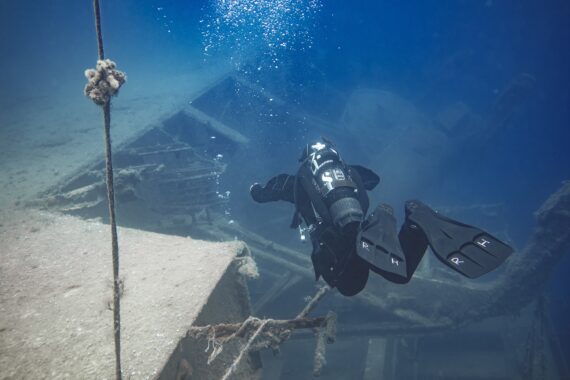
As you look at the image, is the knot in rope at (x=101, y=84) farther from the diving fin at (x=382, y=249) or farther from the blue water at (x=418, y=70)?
the blue water at (x=418, y=70)

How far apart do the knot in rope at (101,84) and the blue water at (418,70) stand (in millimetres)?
9303

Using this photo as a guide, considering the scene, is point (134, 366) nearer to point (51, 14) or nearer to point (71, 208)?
point (71, 208)

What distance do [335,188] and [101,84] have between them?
6.90ft

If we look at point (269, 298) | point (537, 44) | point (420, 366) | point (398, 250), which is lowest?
point (420, 366)

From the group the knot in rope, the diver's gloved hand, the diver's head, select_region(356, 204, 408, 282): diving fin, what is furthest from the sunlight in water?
the knot in rope

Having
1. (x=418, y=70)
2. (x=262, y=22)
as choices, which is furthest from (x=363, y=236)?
(x=262, y=22)

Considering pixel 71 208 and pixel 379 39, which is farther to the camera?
pixel 379 39

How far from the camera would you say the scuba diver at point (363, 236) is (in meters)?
2.01

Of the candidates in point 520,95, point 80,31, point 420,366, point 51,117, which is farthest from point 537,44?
point 80,31

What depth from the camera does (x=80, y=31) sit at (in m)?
35.5

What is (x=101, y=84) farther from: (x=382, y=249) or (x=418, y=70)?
(x=418, y=70)

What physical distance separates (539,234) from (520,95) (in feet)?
38.7

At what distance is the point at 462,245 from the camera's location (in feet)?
6.75

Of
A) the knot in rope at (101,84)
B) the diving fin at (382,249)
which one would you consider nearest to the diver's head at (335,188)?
the diving fin at (382,249)
